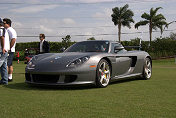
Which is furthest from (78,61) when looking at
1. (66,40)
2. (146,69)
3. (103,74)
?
(66,40)

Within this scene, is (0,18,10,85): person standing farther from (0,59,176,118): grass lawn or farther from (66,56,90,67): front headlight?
(66,56,90,67): front headlight

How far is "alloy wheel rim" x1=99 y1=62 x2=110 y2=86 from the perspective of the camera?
718 centimetres

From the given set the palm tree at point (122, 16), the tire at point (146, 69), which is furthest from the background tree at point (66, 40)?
the tire at point (146, 69)

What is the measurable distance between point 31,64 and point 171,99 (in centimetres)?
341

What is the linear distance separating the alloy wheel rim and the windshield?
2.08ft

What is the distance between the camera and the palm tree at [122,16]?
6138cm

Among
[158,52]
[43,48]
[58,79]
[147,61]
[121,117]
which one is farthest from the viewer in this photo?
[158,52]

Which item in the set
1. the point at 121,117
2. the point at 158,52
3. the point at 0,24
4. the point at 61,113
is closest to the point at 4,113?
the point at 61,113

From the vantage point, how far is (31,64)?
7.16m

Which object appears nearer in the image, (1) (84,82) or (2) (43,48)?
(1) (84,82)

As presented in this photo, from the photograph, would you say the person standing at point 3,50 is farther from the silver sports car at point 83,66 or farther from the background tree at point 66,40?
the background tree at point 66,40

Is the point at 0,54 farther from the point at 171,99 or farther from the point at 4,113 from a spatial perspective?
the point at 171,99

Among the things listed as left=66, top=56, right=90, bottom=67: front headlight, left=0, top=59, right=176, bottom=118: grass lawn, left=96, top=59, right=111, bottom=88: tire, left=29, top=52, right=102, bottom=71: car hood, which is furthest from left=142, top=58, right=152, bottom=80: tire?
left=0, top=59, right=176, bottom=118: grass lawn

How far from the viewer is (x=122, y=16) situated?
61.5 m
